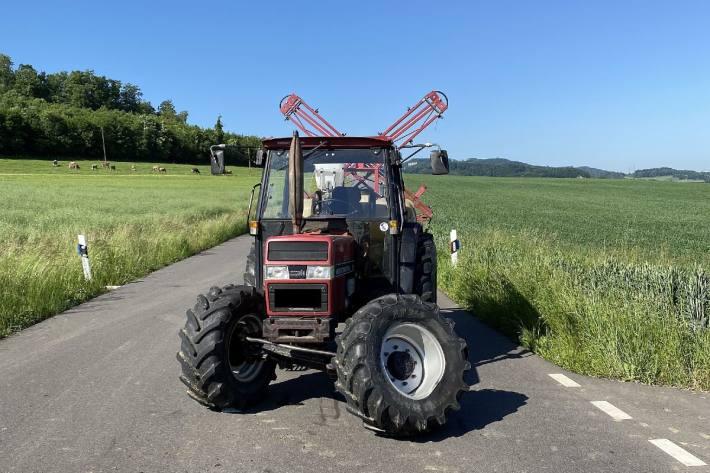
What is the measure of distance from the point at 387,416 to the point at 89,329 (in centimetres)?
484

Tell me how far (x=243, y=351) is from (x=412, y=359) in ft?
4.46

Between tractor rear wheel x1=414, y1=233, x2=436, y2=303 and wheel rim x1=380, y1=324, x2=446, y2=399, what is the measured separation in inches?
65.9

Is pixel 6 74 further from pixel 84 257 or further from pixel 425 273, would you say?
pixel 425 273

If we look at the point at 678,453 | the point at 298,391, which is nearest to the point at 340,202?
the point at 298,391

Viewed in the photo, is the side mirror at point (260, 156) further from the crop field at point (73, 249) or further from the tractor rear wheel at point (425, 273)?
the crop field at point (73, 249)

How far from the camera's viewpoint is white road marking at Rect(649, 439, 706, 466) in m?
3.24

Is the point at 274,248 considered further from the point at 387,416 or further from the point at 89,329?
the point at 89,329

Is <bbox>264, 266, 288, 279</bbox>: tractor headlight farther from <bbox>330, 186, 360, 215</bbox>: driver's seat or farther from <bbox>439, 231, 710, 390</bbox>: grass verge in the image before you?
<bbox>439, 231, 710, 390</bbox>: grass verge

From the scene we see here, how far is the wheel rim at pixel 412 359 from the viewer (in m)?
3.77

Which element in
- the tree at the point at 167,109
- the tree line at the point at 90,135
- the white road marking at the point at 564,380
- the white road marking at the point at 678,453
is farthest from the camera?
the tree at the point at 167,109

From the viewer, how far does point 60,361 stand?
214 inches

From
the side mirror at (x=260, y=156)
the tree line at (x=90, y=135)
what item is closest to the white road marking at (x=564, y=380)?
the side mirror at (x=260, y=156)

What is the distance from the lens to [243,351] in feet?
14.1

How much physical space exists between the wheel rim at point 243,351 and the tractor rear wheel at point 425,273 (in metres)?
1.87
